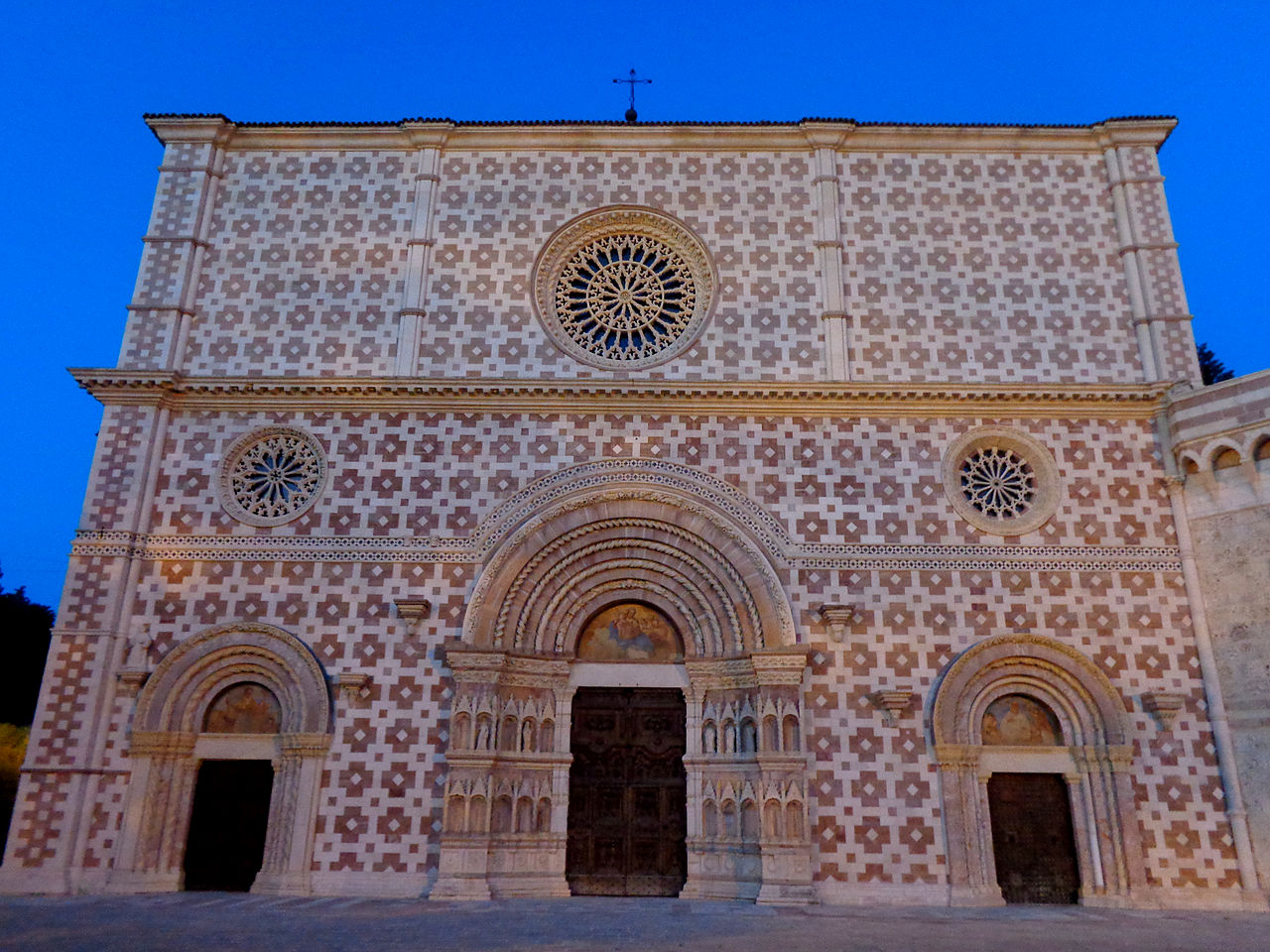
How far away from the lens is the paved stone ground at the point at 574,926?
29.5ft

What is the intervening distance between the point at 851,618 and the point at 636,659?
3419mm

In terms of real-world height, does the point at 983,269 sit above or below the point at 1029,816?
above

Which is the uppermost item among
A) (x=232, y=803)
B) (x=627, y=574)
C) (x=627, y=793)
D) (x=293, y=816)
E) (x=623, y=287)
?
(x=623, y=287)

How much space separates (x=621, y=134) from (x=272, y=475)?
873cm

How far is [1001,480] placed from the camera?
15.0 metres

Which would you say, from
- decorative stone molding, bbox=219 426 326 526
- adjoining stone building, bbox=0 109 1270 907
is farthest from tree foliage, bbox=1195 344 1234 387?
decorative stone molding, bbox=219 426 326 526

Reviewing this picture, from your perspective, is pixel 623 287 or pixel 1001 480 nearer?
pixel 1001 480

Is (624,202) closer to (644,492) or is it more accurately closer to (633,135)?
(633,135)

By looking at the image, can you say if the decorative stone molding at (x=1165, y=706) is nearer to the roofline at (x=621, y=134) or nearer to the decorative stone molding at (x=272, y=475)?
the roofline at (x=621, y=134)

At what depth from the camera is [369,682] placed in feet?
45.6

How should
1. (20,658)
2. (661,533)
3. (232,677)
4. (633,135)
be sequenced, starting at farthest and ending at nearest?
1. (20,658)
2. (633,135)
3. (661,533)
4. (232,677)

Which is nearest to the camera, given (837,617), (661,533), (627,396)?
(837,617)

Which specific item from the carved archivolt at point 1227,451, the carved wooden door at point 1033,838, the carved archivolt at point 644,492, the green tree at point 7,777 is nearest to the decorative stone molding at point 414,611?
the carved archivolt at point 644,492

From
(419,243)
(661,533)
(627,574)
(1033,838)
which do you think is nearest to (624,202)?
(419,243)
